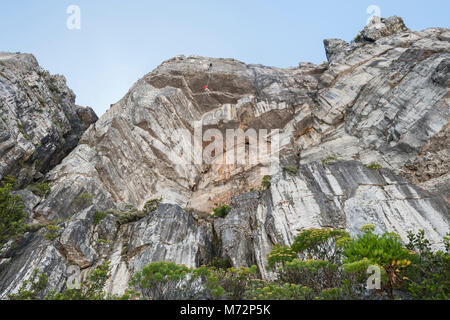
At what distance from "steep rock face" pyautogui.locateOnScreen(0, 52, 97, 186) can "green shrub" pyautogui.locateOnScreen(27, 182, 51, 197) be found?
169 cm

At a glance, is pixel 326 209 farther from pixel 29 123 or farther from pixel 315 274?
pixel 29 123

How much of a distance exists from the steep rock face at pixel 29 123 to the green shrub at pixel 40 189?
1.69 meters

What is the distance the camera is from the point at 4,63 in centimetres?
3303

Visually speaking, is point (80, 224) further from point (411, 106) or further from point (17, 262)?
point (411, 106)

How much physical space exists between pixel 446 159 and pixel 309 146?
1384 cm

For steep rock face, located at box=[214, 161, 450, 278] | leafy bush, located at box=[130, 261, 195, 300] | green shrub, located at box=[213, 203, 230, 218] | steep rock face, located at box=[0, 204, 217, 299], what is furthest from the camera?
green shrub, located at box=[213, 203, 230, 218]

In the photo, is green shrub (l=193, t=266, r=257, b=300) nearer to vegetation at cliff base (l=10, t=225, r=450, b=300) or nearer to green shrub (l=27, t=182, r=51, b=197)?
vegetation at cliff base (l=10, t=225, r=450, b=300)

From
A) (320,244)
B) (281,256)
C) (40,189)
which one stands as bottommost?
(281,256)

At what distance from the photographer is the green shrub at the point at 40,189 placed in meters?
28.0

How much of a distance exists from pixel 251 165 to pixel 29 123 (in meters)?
23.8

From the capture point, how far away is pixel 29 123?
3133 centimetres

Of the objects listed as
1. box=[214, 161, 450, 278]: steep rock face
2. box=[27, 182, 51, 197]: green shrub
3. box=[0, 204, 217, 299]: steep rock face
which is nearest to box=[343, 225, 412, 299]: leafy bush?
box=[214, 161, 450, 278]: steep rock face

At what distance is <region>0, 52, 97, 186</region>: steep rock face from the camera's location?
91.8ft

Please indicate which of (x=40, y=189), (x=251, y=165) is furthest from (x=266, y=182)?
(x=40, y=189)
